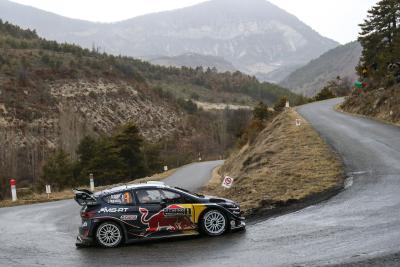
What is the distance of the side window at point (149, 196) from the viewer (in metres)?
12.2

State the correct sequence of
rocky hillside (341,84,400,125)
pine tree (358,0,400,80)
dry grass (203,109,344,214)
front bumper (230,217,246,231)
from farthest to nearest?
pine tree (358,0,400,80) → rocky hillside (341,84,400,125) → dry grass (203,109,344,214) → front bumper (230,217,246,231)

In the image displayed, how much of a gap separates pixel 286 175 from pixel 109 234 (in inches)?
299

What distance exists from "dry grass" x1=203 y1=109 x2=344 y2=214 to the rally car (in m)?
2.44

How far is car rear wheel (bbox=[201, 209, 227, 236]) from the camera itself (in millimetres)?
12141

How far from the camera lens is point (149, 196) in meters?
12.3

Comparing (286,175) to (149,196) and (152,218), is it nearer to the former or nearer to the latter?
(149,196)

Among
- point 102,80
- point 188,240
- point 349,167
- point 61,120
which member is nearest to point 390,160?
point 349,167

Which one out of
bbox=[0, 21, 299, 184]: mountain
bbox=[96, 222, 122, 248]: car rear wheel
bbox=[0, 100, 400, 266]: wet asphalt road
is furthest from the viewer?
bbox=[0, 21, 299, 184]: mountain

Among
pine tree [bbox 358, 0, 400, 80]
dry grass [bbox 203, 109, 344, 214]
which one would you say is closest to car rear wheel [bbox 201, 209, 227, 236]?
dry grass [bbox 203, 109, 344, 214]

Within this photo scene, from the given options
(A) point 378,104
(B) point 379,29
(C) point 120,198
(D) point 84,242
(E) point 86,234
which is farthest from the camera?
(B) point 379,29

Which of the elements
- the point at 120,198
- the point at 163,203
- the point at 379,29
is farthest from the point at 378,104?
the point at 120,198

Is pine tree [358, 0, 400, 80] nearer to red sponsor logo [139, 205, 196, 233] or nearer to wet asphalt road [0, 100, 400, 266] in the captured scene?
wet asphalt road [0, 100, 400, 266]

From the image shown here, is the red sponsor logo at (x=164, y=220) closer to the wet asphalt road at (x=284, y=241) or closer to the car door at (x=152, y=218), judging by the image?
the car door at (x=152, y=218)

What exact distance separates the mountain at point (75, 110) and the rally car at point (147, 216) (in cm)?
4813
